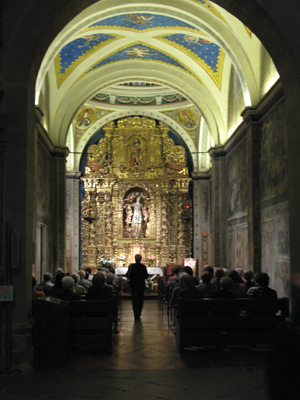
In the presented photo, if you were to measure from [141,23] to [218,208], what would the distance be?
6.48m

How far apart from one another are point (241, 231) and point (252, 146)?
2.86m

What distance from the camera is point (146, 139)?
22875 millimetres

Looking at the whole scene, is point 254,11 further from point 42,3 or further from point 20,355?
point 20,355

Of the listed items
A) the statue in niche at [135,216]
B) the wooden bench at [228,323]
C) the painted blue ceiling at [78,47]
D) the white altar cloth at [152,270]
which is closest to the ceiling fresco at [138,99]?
the statue in niche at [135,216]

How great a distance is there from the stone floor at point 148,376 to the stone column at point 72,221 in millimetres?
14100

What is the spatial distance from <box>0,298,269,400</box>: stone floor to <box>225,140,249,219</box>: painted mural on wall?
6591mm

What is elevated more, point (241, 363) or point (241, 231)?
point (241, 231)

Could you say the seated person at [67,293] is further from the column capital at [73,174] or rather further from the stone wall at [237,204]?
the column capital at [73,174]

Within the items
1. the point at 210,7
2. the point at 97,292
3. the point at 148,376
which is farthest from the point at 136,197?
the point at 148,376

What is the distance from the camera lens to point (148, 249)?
71.9 ft

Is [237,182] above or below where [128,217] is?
above

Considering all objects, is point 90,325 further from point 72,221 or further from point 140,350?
point 72,221

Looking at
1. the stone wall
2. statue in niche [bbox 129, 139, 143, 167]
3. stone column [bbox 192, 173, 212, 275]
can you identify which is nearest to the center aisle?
the stone wall

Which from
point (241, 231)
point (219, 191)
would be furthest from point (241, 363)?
point (219, 191)
